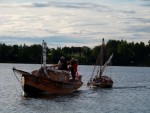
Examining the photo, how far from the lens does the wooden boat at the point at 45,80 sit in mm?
49250

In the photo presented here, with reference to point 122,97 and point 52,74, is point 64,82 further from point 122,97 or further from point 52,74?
point 122,97

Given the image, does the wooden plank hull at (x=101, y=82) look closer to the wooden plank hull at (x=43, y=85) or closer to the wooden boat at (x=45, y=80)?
the wooden boat at (x=45, y=80)

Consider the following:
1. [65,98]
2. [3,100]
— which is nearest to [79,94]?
[65,98]

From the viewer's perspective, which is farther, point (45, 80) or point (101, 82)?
point (101, 82)

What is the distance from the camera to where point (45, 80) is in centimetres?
5019

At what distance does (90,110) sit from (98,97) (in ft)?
39.8

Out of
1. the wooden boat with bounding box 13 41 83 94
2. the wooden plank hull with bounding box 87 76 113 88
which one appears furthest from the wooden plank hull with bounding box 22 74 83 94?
the wooden plank hull with bounding box 87 76 113 88

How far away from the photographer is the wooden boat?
49.2 m

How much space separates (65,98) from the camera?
5019cm

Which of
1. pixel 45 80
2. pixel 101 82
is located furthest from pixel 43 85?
pixel 101 82

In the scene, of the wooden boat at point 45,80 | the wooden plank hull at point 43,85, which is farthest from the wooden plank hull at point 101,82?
the wooden plank hull at point 43,85

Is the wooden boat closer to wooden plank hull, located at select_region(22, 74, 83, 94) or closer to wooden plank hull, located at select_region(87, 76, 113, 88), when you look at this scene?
wooden plank hull, located at select_region(22, 74, 83, 94)

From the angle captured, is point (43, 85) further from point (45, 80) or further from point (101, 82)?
point (101, 82)

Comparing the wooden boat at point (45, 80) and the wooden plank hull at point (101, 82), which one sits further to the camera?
the wooden plank hull at point (101, 82)
